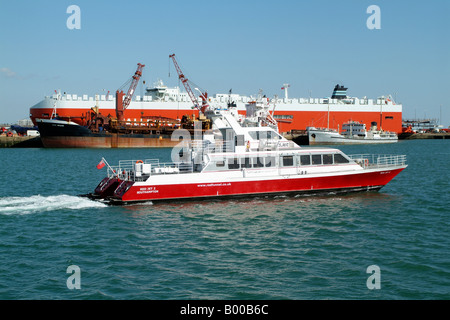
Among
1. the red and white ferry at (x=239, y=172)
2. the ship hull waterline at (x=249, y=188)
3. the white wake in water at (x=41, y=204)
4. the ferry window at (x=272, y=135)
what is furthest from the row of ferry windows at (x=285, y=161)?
the white wake in water at (x=41, y=204)

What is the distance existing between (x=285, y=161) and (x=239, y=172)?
3.20m

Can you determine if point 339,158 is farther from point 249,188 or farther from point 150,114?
point 150,114

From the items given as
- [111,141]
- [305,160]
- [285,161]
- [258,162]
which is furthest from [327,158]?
[111,141]

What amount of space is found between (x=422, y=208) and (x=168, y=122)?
7147 cm

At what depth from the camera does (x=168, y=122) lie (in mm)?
92312

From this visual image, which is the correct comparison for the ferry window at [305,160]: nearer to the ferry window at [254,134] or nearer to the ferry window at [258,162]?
the ferry window at [258,162]

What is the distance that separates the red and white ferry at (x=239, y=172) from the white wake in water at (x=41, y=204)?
1075 millimetres

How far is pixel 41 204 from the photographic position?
25.2m

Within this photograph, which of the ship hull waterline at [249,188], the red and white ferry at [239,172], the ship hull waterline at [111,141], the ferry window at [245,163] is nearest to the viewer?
the ship hull waterline at [249,188]

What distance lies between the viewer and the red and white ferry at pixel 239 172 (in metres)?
25.7

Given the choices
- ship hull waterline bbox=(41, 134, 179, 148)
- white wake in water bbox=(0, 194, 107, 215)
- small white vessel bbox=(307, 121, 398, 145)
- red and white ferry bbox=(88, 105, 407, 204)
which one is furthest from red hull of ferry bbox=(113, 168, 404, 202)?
small white vessel bbox=(307, 121, 398, 145)

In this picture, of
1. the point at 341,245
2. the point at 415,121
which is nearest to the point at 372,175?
the point at 341,245

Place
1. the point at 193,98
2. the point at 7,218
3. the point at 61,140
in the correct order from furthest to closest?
the point at 193,98
the point at 61,140
the point at 7,218
